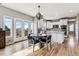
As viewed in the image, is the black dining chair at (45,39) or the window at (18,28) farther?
the black dining chair at (45,39)

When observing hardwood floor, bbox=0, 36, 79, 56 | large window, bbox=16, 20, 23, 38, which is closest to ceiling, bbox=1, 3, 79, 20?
large window, bbox=16, 20, 23, 38

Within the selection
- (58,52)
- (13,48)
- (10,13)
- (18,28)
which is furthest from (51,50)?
(10,13)

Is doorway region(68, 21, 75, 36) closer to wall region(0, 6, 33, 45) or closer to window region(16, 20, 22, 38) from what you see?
wall region(0, 6, 33, 45)

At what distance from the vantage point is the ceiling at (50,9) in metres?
3.19

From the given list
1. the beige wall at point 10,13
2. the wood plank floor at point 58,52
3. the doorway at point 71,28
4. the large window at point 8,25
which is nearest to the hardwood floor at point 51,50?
the wood plank floor at point 58,52

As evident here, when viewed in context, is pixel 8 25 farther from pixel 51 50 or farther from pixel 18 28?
pixel 51 50

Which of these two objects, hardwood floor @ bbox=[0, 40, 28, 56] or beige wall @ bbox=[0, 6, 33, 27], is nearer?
hardwood floor @ bbox=[0, 40, 28, 56]

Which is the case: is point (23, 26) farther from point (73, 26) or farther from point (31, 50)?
point (73, 26)

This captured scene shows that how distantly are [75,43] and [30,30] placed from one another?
5.18 ft

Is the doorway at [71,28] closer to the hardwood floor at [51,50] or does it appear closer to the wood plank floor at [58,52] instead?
the hardwood floor at [51,50]

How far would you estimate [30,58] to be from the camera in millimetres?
3035

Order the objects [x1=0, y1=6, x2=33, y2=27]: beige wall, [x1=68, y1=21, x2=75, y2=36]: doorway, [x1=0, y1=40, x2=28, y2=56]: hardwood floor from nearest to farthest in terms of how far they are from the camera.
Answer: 1. [x1=0, y1=40, x2=28, y2=56]: hardwood floor
2. [x1=0, y1=6, x2=33, y2=27]: beige wall
3. [x1=68, y1=21, x2=75, y2=36]: doorway

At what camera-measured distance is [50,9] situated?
3.40 m

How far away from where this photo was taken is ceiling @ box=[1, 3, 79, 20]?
3.19 meters
